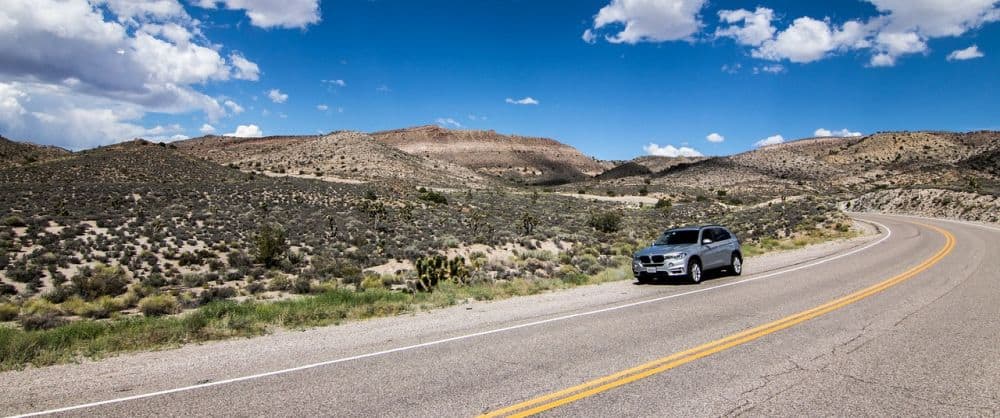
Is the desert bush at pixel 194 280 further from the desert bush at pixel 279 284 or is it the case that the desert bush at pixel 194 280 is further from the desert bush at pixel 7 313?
the desert bush at pixel 7 313

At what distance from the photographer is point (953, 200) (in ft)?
163

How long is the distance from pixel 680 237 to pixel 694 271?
1532mm

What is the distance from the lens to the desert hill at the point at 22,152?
59.5 metres

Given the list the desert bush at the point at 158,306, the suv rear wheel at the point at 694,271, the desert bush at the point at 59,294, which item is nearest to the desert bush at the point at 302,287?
the desert bush at the point at 158,306

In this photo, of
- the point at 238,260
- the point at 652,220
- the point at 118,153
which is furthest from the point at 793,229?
the point at 118,153

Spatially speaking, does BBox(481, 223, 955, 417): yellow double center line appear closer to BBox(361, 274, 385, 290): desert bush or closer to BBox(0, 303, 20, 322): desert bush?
BBox(361, 274, 385, 290): desert bush

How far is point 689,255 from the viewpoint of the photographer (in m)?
15.4

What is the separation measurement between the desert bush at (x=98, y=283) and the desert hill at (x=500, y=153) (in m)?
118

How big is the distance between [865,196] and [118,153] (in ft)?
296

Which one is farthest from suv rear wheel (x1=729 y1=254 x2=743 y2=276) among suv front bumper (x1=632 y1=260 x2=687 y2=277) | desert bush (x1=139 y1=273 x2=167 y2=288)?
desert bush (x1=139 y1=273 x2=167 y2=288)

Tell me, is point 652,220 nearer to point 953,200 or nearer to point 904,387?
point 953,200

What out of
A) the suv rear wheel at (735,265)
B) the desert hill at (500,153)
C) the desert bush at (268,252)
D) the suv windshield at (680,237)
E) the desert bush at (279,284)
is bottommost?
the desert bush at (279,284)

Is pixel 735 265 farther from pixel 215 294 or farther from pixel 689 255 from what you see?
pixel 215 294

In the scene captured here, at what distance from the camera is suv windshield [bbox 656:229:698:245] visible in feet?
53.7
